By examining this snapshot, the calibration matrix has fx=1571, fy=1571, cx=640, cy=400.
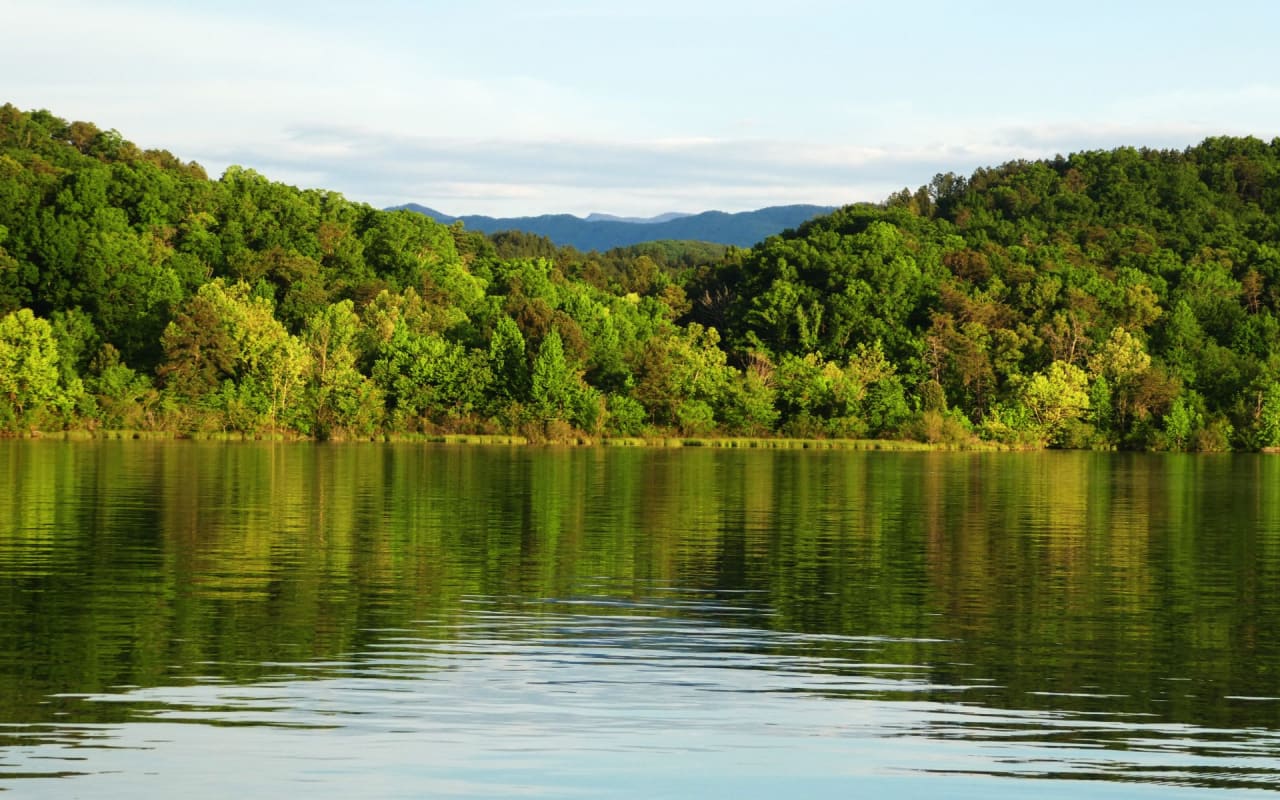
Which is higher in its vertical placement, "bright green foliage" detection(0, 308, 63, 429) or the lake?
"bright green foliage" detection(0, 308, 63, 429)

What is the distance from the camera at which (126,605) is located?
19875 millimetres

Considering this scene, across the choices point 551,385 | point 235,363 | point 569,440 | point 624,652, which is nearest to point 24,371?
point 235,363

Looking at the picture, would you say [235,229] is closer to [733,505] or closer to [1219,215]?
[733,505]

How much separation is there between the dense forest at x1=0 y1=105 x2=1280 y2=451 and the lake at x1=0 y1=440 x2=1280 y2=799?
2079 inches

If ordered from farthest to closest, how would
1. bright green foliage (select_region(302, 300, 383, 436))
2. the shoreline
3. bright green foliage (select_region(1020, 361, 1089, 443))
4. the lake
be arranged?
A: bright green foliage (select_region(1020, 361, 1089, 443))
bright green foliage (select_region(302, 300, 383, 436))
the shoreline
the lake

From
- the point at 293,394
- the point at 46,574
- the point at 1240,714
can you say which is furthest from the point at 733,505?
the point at 293,394

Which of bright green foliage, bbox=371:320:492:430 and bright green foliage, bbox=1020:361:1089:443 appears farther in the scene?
bright green foliage, bbox=1020:361:1089:443

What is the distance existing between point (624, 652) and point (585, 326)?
83.2 meters

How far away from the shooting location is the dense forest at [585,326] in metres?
89.3

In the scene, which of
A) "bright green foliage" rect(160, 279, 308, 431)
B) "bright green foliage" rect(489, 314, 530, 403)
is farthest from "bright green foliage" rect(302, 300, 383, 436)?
"bright green foliage" rect(489, 314, 530, 403)

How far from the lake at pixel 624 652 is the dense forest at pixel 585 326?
52.8m

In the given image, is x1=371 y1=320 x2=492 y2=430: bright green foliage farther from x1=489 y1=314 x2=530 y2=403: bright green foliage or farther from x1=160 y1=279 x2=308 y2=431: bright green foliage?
x1=160 y1=279 x2=308 y2=431: bright green foliage

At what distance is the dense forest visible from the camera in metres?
89.3

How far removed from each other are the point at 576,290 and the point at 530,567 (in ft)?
268
